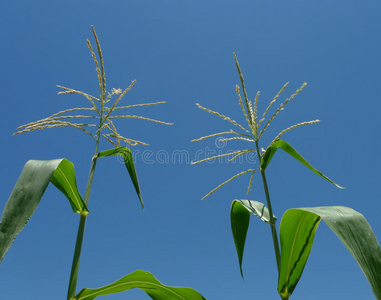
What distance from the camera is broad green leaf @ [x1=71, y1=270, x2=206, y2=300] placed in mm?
1519

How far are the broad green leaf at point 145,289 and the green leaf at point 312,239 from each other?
0.48 meters

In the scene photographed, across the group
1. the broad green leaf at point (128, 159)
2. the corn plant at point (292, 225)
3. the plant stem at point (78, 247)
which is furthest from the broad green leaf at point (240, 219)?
the plant stem at point (78, 247)

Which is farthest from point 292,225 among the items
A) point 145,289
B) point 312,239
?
point 145,289

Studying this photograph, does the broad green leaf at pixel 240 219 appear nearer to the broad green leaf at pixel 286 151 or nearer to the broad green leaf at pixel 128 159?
the broad green leaf at pixel 286 151

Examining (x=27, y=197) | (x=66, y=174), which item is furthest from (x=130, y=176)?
(x=27, y=197)

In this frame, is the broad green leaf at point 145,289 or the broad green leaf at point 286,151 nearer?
the broad green leaf at point 145,289

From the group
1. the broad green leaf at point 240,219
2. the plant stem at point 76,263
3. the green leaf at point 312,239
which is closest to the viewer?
the green leaf at point 312,239

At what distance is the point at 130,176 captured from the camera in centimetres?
190

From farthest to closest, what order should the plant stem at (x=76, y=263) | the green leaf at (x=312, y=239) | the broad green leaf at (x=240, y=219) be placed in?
the broad green leaf at (x=240, y=219), the plant stem at (x=76, y=263), the green leaf at (x=312, y=239)

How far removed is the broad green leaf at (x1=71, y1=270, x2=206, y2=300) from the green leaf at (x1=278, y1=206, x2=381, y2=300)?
481 mm

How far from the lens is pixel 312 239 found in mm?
1694

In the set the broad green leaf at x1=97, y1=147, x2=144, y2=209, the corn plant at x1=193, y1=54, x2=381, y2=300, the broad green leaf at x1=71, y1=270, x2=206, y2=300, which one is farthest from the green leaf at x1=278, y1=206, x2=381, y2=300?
the broad green leaf at x1=97, y1=147, x2=144, y2=209

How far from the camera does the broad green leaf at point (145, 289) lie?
1.52 meters

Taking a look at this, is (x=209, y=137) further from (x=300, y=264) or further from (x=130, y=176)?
(x=300, y=264)
